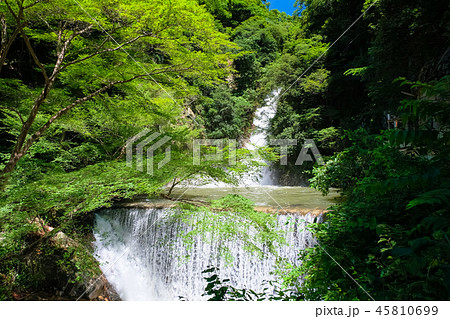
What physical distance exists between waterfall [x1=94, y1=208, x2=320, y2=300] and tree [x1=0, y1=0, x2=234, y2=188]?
2933 mm

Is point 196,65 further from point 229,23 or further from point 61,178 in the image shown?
point 229,23

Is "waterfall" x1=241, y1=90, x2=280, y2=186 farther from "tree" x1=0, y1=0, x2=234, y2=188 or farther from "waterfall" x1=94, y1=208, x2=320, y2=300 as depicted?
"tree" x1=0, y1=0, x2=234, y2=188

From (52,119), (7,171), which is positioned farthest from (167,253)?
(52,119)

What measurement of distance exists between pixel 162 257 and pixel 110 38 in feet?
16.8

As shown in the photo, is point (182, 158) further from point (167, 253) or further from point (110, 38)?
point (167, 253)

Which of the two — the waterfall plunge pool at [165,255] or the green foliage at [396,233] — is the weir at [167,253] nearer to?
the waterfall plunge pool at [165,255]

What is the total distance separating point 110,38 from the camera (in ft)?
14.6

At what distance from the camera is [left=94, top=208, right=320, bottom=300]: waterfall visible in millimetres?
5637

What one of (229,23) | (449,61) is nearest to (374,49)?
(449,61)

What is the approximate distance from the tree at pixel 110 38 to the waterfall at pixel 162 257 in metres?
2.93

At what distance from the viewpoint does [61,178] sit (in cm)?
399

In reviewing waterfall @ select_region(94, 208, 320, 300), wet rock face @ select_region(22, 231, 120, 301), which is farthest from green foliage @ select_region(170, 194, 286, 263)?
wet rock face @ select_region(22, 231, 120, 301)

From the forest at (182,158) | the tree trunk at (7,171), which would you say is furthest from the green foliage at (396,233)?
the tree trunk at (7,171)

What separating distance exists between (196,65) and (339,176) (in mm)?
3203
